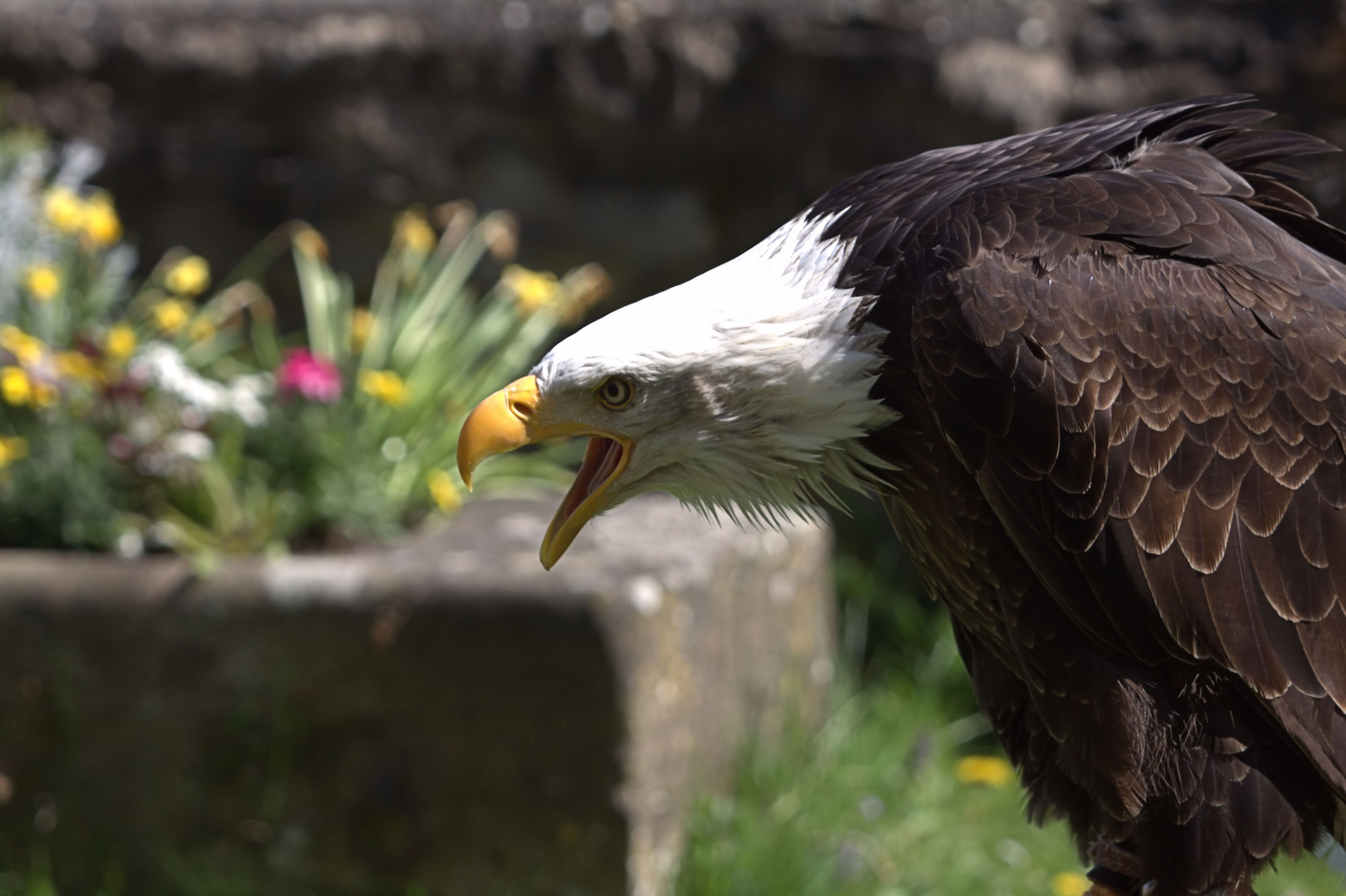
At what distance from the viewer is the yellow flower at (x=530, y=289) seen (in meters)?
4.37

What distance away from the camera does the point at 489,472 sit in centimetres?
429

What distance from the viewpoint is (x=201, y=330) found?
171 inches

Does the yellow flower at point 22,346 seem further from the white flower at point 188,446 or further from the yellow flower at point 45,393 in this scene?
the white flower at point 188,446

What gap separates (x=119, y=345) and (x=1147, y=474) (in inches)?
117

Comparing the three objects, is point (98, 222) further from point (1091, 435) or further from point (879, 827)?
point (1091, 435)

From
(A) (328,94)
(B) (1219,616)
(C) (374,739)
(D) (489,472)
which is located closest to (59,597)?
(C) (374,739)

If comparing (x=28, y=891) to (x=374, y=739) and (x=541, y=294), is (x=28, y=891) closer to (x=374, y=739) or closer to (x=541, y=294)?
(x=374, y=739)

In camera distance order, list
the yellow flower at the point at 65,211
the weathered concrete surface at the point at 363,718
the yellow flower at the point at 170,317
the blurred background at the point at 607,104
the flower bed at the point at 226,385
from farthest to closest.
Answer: the blurred background at the point at 607,104 → the yellow flower at the point at 170,317 → the yellow flower at the point at 65,211 → the flower bed at the point at 226,385 → the weathered concrete surface at the point at 363,718

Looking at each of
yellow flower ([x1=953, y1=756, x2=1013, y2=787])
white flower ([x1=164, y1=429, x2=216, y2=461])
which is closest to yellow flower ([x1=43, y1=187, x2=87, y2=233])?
white flower ([x1=164, y1=429, x2=216, y2=461])

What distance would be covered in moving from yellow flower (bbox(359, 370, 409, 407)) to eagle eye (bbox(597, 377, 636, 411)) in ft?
6.21

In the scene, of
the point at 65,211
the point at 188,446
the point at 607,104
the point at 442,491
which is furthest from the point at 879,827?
the point at 65,211

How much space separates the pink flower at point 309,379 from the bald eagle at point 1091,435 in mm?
1822

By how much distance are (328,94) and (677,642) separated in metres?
2.66

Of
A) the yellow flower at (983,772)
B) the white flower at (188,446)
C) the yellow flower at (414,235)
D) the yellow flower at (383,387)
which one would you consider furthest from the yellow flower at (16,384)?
the yellow flower at (983,772)
